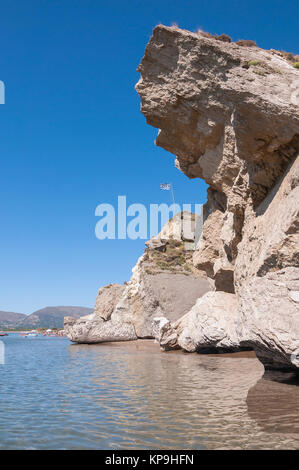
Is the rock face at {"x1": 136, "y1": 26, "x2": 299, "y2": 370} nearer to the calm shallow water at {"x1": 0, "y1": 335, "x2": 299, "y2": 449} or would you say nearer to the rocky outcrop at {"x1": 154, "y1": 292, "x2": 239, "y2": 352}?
the rocky outcrop at {"x1": 154, "y1": 292, "x2": 239, "y2": 352}

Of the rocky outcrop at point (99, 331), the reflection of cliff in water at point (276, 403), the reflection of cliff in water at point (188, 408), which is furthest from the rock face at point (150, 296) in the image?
the reflection of cliff in water at point (276, 403)

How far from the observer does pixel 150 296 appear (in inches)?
1561

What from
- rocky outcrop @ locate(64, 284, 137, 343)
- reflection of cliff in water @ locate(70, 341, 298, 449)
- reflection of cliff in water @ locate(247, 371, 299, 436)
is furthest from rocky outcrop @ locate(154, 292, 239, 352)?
rocky outcrop @ locate(64, 284, 137, 343)

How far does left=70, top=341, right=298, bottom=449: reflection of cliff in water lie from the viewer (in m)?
→ 6.63

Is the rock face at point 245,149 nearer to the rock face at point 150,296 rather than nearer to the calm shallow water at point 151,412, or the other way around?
the calm shallow water at point 151,412

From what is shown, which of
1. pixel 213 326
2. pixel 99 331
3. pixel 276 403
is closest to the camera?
pixel 276 403

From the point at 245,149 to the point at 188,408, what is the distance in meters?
10.4

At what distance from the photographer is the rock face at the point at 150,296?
39.0m

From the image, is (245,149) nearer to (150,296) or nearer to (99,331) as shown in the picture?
(150,296)

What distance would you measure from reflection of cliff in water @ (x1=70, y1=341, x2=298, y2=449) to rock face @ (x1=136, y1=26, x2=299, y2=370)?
1.59 metres

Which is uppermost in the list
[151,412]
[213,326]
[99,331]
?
[213,326]

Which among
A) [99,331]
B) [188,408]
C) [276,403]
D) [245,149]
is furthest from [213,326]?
[99,331]

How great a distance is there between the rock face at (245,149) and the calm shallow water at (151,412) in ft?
5.49
